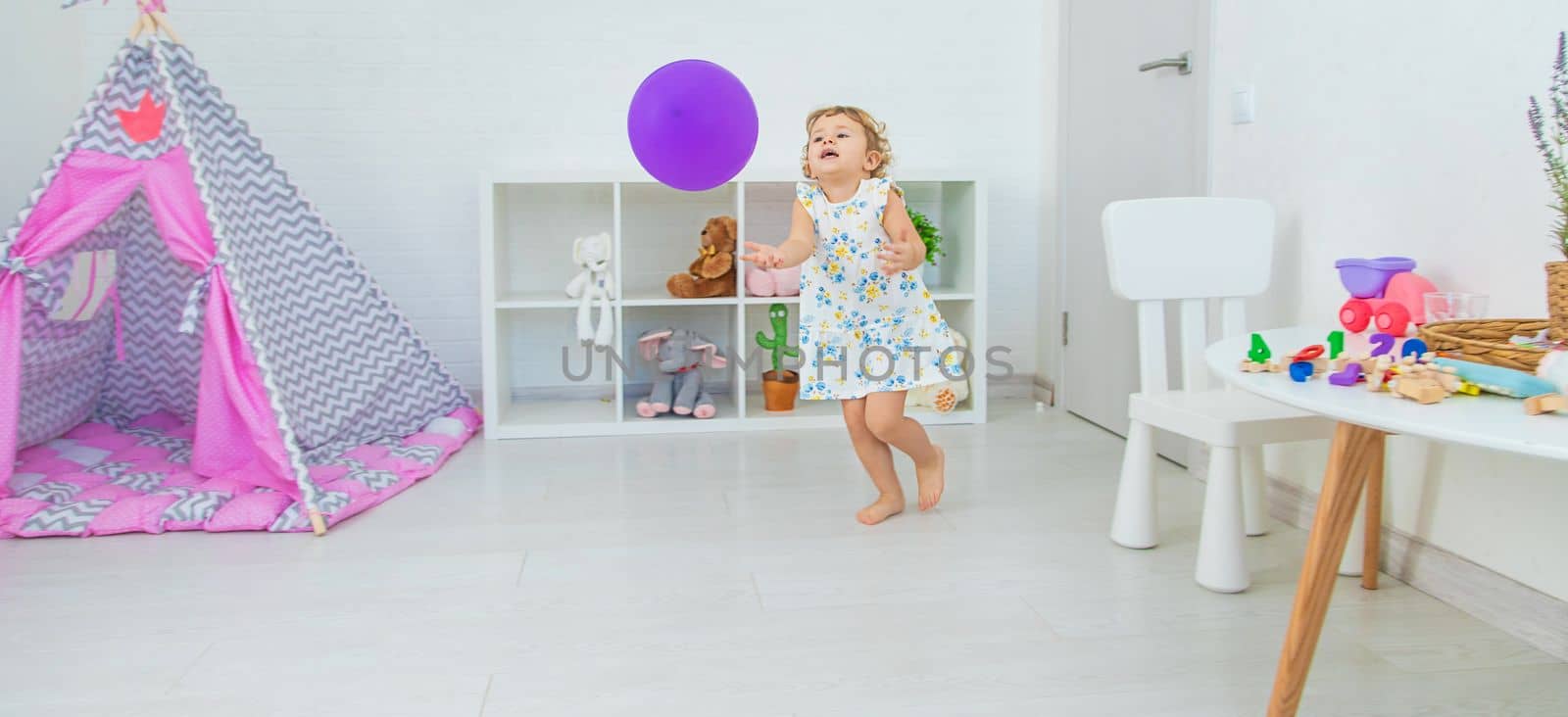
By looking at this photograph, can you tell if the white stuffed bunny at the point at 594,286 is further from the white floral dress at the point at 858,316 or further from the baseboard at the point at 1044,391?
the baseboard at the point at 1044,391

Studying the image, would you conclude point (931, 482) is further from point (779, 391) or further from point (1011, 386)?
point (1011, 386)

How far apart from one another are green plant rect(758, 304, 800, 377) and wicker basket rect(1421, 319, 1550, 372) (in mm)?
2180

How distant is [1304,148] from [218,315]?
2.26 meters

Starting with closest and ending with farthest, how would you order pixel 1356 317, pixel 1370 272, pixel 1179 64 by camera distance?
pixel 1356 317 → pixel 1370 272 → pixel 1179 64

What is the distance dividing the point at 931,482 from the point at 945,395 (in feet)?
3.32

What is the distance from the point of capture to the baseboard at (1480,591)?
1641mm

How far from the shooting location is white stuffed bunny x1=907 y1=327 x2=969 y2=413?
11.2 feet

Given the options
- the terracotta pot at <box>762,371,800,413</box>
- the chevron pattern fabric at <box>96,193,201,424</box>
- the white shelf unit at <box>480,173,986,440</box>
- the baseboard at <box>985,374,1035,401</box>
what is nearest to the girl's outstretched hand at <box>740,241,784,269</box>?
the white shelf unit at <box>480,173,986,440</box>

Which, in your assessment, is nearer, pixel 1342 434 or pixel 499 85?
pixel 1342 434

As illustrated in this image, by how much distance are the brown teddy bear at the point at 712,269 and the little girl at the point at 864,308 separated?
3.18 ft

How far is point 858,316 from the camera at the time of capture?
238 centimetres

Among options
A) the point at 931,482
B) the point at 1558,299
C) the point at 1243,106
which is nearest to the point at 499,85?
the point at 931,482

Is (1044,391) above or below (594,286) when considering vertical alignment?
below

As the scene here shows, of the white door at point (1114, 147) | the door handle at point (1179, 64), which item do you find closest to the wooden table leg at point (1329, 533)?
the white door at point (1114, 147)
